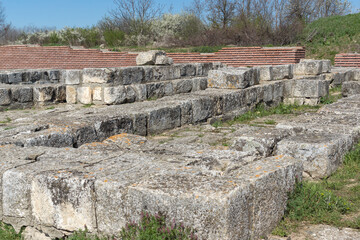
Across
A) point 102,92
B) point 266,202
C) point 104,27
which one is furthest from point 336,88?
point 104,27

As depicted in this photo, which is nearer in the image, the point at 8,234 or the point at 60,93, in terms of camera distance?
the point at 8,234

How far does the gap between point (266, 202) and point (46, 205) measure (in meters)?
1.74

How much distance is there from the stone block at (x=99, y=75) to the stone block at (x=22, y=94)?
1.58m

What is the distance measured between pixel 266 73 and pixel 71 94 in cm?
527

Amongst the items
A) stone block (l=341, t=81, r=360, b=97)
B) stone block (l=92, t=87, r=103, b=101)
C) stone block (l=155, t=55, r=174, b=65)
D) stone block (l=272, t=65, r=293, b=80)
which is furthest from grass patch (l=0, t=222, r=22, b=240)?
stone block (l=341, t=81, r=360, b=97)

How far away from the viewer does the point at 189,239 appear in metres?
2.68

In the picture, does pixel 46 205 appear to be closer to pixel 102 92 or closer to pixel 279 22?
pixel 102 92

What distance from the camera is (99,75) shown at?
8922mm

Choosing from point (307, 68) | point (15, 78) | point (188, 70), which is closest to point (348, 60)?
point (307, 68)

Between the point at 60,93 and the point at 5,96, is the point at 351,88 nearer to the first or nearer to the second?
the point at 60,93

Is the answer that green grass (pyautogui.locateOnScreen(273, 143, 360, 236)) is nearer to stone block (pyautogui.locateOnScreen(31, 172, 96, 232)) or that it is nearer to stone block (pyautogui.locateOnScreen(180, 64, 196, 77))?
stone block (pyautogui.locateOnScreen(31, 172, 96, 232))

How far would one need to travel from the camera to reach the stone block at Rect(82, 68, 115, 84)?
8.87m

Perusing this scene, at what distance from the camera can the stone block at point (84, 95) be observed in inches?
356

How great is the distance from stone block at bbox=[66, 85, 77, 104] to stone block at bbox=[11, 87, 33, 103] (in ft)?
3.05
